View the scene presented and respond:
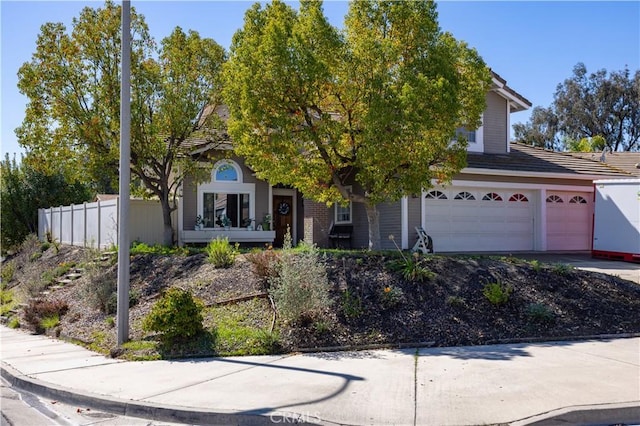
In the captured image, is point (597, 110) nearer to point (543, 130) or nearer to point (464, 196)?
point (543, 130)

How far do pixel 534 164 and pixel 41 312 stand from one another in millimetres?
16682

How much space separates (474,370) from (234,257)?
23.6ft

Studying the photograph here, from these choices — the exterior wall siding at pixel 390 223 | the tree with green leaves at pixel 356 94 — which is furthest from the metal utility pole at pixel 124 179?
the exterior wall siding at pixel 390 223

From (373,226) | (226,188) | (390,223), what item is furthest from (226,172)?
(373,226)

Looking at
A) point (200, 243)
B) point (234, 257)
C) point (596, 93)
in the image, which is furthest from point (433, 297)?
point (596, 93)

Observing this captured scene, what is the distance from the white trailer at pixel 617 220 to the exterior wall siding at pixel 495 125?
3.73 meters

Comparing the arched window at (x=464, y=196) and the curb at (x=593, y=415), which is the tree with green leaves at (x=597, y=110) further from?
the curb at (x=593, y=415)

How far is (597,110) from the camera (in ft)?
160

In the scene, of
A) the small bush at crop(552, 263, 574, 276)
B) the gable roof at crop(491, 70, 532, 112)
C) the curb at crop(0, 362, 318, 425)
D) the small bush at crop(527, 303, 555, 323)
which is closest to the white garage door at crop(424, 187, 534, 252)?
the gable roof at crop(491, 70, 532, 112)

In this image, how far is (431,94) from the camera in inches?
434

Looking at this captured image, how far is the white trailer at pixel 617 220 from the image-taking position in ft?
58.1

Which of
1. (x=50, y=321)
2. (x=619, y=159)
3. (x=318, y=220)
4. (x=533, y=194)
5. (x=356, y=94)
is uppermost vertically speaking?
(x=619, y=159)

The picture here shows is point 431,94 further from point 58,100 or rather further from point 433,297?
point 58,100

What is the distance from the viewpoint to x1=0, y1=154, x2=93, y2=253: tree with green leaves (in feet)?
92.7
